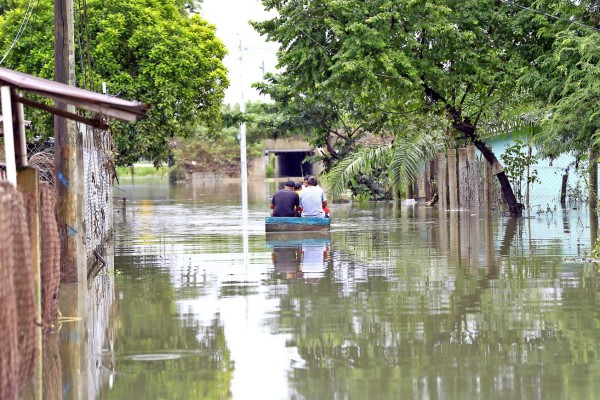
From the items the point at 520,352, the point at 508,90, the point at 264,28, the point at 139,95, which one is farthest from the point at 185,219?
the point at 520,352

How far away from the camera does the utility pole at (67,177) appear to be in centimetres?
1464

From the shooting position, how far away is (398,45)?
2730cm

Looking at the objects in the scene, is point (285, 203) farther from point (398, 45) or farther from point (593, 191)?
point (593, 191)

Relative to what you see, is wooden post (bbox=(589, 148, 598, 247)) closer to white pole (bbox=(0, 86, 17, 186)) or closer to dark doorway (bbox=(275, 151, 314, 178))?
white pole (bbox=(0, 86, 17, 186))

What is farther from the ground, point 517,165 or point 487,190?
point 517,165

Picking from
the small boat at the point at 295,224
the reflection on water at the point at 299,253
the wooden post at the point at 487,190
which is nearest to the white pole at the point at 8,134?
the reflection on water at the point at 299,253

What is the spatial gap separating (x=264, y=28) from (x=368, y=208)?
11.9 m

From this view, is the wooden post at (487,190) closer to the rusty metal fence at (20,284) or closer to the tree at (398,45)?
the tree at (398,45)

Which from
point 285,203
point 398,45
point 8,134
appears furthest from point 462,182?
point 8,134

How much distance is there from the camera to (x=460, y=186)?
32.7 m

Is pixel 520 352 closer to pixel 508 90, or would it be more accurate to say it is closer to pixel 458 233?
pixel 458 233

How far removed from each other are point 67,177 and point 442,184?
832 inches

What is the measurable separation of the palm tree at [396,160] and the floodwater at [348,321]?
9162mm

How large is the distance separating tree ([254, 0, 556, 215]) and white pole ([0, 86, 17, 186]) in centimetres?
1643
